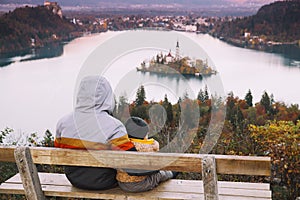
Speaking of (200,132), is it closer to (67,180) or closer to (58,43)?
(67,180)

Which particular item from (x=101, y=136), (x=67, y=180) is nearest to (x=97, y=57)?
(x=101, y=136)

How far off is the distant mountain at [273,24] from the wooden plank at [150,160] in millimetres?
4068

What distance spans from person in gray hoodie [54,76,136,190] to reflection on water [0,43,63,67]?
389 centimetres

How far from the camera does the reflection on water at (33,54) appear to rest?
19.1ft

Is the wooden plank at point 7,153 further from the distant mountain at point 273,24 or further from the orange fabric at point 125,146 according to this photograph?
the distant mountain at point 273,24

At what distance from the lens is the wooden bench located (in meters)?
1.83

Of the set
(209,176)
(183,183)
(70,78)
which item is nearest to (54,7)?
(70,78)

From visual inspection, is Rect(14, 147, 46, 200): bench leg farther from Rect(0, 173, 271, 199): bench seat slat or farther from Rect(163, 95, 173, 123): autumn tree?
Rect(163, 95, 173, 123): autumn tree

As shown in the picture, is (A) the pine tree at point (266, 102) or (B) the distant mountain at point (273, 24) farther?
(B) the distant mountain at point (273, 24)

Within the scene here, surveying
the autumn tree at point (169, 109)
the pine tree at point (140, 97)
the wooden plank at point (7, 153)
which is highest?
the wooden plank at point (7, 153)

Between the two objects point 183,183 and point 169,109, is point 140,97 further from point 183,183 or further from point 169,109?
point 183,183

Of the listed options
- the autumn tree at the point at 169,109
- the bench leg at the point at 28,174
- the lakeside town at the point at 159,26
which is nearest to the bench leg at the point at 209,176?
the bench leg at the point at 28,174

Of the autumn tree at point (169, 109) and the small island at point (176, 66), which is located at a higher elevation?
the small island at point (176, 66)

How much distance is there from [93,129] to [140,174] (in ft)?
0.95
